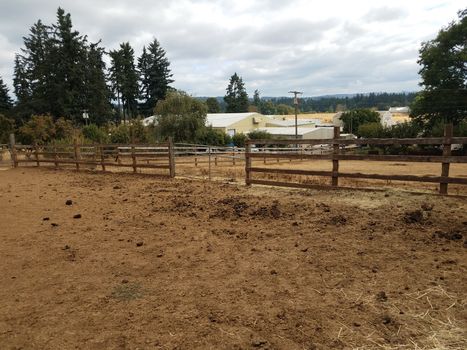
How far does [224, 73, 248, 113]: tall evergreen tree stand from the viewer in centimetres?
9588

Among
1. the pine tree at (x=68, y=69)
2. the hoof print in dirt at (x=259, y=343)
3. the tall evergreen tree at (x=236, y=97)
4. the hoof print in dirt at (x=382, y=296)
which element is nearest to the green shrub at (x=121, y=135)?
the pine tree at (x=68, y=69)

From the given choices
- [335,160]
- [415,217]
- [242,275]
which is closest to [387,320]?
[242,275]

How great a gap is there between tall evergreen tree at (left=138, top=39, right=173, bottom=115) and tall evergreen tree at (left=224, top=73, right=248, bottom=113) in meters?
30.1

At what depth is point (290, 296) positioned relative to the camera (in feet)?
12.0

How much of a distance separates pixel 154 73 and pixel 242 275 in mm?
67015

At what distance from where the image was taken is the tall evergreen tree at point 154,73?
6700 centimetres

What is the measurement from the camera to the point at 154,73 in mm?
66688

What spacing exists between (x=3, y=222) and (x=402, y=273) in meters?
7.08

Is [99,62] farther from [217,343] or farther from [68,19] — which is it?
[217,343]

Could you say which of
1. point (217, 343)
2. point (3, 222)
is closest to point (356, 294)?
point (217, 343)

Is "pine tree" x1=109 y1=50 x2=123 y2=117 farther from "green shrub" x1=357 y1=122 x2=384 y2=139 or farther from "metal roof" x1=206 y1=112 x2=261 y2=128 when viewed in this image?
"green shrub" x1=357 y1=122 x2=384 y2=139

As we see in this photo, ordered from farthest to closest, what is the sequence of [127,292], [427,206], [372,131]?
1. [372,131]
2. [427,206]
3. [127,292]

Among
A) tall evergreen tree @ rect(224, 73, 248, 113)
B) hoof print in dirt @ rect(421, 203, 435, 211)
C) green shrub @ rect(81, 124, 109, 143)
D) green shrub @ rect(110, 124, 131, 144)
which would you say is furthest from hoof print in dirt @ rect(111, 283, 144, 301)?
tall evergreen tree @ rect(224, 73, 248, 113)

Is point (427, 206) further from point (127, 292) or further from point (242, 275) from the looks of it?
point (127, 292)
